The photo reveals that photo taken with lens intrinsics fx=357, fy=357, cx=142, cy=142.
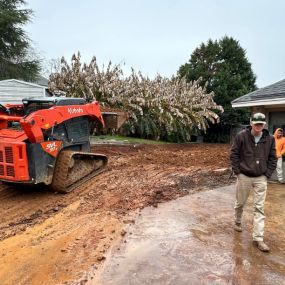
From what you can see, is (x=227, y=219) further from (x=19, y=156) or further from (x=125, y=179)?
(x=19, y=156)

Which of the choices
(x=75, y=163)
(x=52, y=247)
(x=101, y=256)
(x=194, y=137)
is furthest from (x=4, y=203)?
(x=194, y=137)

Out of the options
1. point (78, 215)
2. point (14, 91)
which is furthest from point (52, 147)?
point (14, 91)

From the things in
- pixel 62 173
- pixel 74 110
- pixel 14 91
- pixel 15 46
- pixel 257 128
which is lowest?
pixel 62 173

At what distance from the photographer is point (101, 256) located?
4098 mm

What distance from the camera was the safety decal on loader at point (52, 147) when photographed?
21.4 ft

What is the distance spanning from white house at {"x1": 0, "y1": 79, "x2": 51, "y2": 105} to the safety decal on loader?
7796 millimetres

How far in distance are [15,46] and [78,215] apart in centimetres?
1896

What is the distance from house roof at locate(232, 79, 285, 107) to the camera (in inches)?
350

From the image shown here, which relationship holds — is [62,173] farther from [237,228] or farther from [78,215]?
[237,228]

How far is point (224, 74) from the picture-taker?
26.5 m

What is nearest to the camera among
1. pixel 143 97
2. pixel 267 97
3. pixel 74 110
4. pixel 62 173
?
pixel 62 173

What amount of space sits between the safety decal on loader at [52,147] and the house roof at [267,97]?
214 inches

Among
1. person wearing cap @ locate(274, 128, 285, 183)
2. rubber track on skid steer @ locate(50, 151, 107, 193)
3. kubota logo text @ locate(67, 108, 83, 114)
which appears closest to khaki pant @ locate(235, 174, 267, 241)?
rubber track on skid steer @ locate(50, 151, 107, 193)

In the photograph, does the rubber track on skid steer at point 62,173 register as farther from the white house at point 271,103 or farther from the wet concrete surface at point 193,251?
the white house at point 271,103
